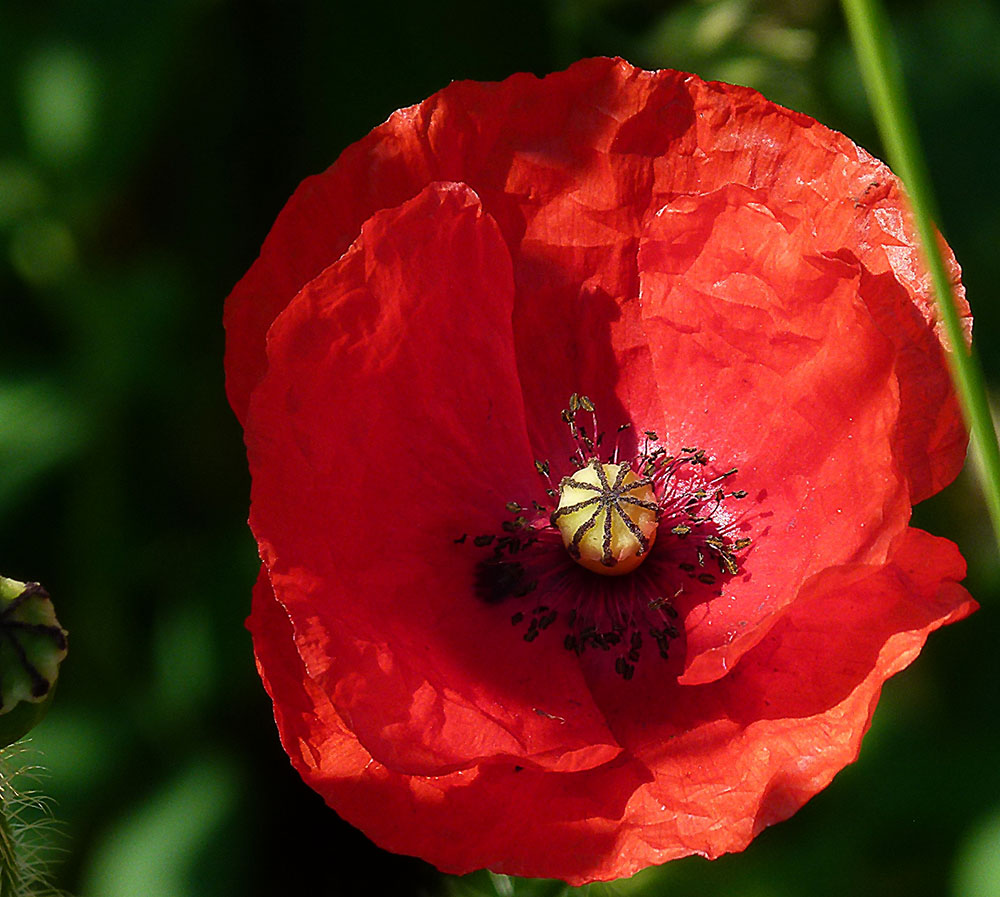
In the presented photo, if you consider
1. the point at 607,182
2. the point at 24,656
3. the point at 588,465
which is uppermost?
the point at 607,182

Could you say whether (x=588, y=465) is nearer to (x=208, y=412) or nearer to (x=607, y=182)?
(x=607, y=182)

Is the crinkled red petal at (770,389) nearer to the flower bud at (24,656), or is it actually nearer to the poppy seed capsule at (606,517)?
the poppy seed capsule at (606,517)

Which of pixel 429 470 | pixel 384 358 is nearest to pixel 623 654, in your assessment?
pixel 429 470

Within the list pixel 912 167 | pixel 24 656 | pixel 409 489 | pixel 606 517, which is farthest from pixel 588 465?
pixel 912 167

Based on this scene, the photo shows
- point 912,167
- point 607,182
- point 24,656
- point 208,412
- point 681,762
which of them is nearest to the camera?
point 912,167

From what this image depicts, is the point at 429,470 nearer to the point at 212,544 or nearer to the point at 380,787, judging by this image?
the point at 380,787
